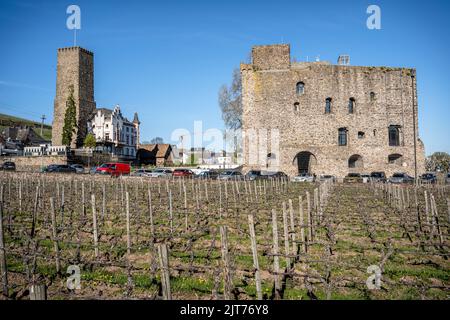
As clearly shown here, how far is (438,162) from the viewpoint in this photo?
56.0 m

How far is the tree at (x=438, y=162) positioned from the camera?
5341cm

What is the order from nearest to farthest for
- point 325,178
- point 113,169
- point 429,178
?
point 429,178, point 325,178, point 113,169

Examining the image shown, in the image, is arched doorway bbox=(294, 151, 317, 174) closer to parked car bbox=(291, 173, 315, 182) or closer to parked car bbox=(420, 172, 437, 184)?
parked car bbox=(291, 173, 315, 182)

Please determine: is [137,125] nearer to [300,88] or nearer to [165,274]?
[300,88]

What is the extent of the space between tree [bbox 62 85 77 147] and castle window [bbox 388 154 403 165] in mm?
43840

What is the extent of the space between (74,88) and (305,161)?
39.0 m

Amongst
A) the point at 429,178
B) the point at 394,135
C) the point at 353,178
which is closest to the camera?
the point at 429,178

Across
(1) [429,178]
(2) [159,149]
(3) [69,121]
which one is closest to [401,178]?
(1) [429,178]

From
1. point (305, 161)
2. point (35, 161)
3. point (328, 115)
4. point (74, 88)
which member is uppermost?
point (74, 88)

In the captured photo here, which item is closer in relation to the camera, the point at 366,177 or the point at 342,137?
the point at 366,177

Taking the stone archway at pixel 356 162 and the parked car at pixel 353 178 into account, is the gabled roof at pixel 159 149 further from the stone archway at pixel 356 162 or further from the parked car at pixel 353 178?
the parked car at pixel 353 178

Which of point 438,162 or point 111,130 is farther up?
point 111,130

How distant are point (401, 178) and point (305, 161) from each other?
1004 centimetres

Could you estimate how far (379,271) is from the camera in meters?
6.29
